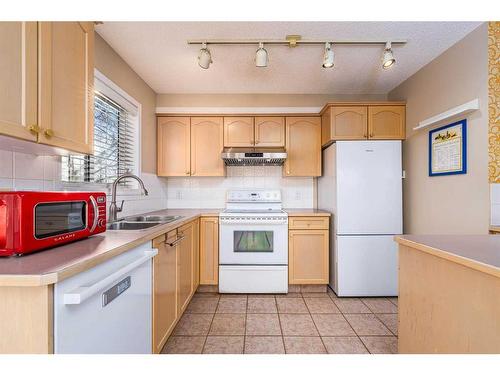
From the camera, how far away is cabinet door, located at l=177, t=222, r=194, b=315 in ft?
6.80

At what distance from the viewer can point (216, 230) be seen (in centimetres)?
283

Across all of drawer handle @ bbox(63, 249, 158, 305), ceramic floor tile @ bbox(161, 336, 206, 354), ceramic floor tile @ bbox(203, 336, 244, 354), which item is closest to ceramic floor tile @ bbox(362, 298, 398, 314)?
ceramic floor tile @ bbox(203, 336, 244, 354)

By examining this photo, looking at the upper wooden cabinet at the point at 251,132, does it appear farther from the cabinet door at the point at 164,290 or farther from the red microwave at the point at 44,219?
the red microwave at the point at 44,219

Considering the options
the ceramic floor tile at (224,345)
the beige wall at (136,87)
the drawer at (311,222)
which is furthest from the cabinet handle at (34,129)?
the drawer at (311,222)

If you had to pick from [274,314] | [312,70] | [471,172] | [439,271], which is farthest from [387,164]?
[274,314]

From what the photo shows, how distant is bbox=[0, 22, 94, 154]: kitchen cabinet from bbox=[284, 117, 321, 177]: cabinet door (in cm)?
221

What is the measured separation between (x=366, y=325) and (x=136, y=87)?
3.18 meters

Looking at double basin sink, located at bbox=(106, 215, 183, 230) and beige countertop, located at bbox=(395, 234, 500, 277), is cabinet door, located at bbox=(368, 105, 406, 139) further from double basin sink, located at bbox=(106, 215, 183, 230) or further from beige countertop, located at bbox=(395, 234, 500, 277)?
double basin sink, located at bbox=(106, 215, 183, 230)

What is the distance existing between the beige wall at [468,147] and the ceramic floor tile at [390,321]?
35.2 inches

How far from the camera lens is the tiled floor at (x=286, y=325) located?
1.85 m

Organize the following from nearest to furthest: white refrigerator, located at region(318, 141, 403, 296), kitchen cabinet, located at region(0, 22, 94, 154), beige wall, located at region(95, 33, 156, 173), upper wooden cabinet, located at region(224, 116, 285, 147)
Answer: kitchen cabinet, located at region(0, 22, 94, 154) → beige wall, located at region(95, 33, 156, 173) → white refrigerator, located at region(318, 141, 403, 296) → upper wooden cabinet, located at region(224, 116, 285, 147)

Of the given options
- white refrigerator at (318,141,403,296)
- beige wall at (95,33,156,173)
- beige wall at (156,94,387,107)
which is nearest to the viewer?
beige wall at (95,33,156,173)

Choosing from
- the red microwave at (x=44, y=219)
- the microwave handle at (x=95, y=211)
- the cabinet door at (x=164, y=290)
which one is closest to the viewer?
the red microwave at (x=44, y=219)

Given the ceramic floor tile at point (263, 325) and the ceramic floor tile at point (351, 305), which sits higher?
the ceramic floor tile at point (263, 325)
